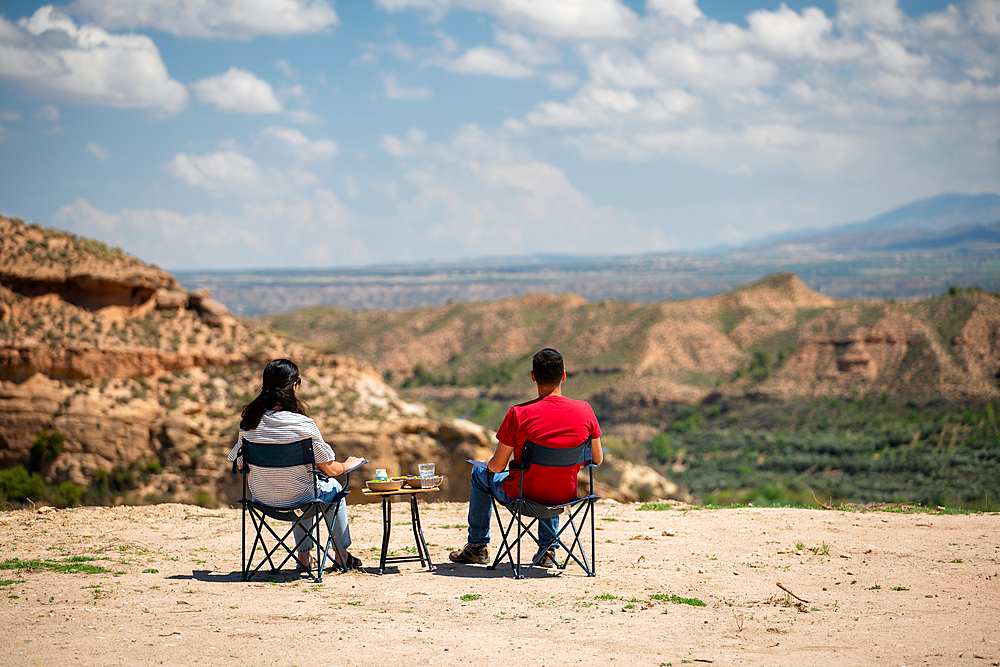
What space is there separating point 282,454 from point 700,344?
2984 inches

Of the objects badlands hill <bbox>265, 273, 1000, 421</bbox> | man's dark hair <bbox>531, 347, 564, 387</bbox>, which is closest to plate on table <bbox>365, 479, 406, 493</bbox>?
man's dark hair <bbox>531, 347, 564, 387</bbox>

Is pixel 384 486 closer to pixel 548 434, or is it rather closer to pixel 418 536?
pixel 418 536

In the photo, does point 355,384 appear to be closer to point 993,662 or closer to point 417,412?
point 417,412

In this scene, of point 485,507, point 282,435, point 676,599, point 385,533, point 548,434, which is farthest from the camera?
point 385,533

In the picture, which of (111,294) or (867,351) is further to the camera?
(867,351)

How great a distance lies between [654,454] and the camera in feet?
183

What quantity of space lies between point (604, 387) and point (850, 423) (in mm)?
22316

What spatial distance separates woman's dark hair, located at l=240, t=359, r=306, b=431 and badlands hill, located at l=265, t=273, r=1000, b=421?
5864 centimetres

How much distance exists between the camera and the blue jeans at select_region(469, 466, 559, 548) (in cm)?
751

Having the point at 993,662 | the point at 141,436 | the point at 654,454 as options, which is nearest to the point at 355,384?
the point at 141,436

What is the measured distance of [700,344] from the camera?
8012 centimetres

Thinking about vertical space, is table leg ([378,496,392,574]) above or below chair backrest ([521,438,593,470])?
below

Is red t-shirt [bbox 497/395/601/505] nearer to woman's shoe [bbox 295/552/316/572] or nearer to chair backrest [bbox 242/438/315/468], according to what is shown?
chair backrest [bbox 242/438/315/468]

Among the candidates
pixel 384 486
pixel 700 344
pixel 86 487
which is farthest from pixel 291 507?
pixel 700 344
